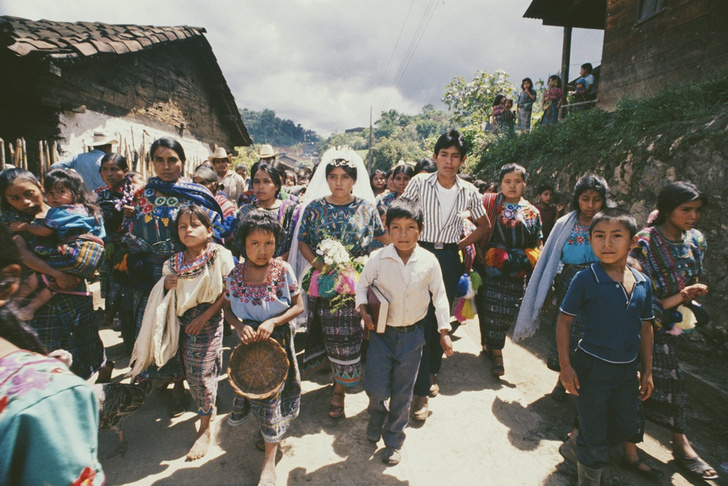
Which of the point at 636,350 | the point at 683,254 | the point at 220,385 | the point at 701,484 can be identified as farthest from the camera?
the point at 220,385

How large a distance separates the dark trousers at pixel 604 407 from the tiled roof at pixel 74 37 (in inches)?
290

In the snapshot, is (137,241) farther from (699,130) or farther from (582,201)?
(699,130)

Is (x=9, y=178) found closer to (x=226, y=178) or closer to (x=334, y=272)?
(x=334, y=272)

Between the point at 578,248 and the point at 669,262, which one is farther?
the point at 578,248

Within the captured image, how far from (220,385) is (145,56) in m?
8.34

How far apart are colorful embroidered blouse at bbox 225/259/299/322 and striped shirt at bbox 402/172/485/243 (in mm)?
1398

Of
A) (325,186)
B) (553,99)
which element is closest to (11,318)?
(325,186)

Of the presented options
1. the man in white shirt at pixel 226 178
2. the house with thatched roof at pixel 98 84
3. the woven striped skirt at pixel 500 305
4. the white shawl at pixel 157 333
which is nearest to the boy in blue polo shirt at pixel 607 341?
the woven striped skirt at pixel 500 305

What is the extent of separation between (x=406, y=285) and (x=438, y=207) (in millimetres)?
1030

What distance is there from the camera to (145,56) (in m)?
8.20

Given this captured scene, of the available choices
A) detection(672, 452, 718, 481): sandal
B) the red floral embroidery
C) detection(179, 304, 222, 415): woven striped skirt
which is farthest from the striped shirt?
the red floral embroidery

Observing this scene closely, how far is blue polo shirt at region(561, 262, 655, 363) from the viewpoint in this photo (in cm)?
221

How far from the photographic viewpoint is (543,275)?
135 inches

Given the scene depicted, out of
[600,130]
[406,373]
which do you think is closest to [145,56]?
[406,373]
